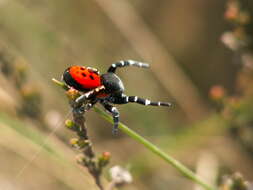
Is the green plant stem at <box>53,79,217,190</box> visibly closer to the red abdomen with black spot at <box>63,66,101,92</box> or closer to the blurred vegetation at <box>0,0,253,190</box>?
the red abdomen with black spot at <box>63,66,101,92</box>

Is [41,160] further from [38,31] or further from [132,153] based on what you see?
[38,31]

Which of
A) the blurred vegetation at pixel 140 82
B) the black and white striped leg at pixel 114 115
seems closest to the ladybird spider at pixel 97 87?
the black and white striped leg at pixel 114 115

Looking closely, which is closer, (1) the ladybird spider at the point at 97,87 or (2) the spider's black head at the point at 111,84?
(1) the ladybird spider at the point at 97,87

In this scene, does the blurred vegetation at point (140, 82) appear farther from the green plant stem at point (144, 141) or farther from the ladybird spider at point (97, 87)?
the green plant stem at point (144, 141)

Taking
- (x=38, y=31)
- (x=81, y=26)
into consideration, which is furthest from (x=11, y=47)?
(x=81, y=26)

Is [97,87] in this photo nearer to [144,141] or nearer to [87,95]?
[87,95]
